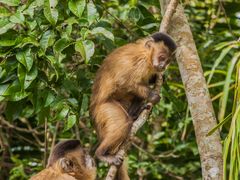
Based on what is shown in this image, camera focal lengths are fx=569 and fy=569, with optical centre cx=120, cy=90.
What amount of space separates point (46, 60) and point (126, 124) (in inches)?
37.5

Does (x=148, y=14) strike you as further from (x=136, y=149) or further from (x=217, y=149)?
(x=136, y=149)

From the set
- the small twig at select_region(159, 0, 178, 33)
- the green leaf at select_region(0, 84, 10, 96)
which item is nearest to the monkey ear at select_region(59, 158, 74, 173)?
the green leaf at select_region(0, 84, 10, 96)

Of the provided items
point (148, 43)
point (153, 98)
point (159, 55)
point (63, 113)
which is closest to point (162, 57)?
point (159, 55)

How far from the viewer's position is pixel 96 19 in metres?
4.13

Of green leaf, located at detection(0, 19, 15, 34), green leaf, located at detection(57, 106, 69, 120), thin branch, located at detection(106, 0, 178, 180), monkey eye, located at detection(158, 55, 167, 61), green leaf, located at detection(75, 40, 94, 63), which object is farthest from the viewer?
monkey eye, located at detection(158, 55, 167, 61)

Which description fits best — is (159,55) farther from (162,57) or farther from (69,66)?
(69,66)

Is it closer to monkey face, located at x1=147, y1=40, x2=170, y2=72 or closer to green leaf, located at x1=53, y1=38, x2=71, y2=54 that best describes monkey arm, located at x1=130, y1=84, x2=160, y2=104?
monkey face, located at x1=147, y1=40, x2=170, y2=72

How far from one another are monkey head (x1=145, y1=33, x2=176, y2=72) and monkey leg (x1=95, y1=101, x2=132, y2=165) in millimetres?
502

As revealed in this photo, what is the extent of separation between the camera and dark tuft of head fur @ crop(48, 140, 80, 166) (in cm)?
419

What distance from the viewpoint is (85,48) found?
385cm

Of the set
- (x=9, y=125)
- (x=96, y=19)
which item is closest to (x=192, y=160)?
(x=9, y=125)

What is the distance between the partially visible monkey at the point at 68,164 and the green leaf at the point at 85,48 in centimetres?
83

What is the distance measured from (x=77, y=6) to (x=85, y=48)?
0.33 m

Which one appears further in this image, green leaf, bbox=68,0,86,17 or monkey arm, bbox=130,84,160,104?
monkey arm, bbox=130,84,160,104
